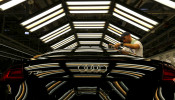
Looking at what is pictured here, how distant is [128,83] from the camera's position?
1.64 meters

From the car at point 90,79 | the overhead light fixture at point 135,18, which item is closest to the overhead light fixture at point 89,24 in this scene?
the overhead light fixture at point 135,18

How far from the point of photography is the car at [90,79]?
5.26 feet

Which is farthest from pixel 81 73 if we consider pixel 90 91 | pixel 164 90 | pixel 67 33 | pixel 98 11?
pixel 67 33

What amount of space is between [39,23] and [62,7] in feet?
4.04

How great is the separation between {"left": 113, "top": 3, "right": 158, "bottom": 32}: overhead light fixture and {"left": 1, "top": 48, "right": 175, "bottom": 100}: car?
18.4ft

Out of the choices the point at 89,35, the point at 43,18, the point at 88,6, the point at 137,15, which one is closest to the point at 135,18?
the point at 137,15

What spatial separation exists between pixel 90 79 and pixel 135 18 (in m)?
6.36

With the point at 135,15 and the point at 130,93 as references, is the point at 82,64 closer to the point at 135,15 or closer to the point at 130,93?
the point at 130,93

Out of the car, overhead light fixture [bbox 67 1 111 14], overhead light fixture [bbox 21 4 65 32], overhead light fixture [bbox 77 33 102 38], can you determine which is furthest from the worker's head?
overhead light fixture [bbox 77 33 102 38]

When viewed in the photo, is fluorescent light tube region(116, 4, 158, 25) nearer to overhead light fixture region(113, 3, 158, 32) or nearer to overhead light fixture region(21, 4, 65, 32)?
overhead light fixture region(113, 3, 158, 32)

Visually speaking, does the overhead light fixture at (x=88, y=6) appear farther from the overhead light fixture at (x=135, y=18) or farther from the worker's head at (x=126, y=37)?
the worker's head at (x=126, y=37)

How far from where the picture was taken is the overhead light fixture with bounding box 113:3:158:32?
707 centimetres

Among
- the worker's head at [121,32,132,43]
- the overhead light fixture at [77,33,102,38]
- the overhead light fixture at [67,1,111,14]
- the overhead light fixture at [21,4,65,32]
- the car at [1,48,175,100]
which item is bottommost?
the car at [1,48,175,100]

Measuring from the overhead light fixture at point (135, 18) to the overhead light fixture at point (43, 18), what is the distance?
2320 millimetres
